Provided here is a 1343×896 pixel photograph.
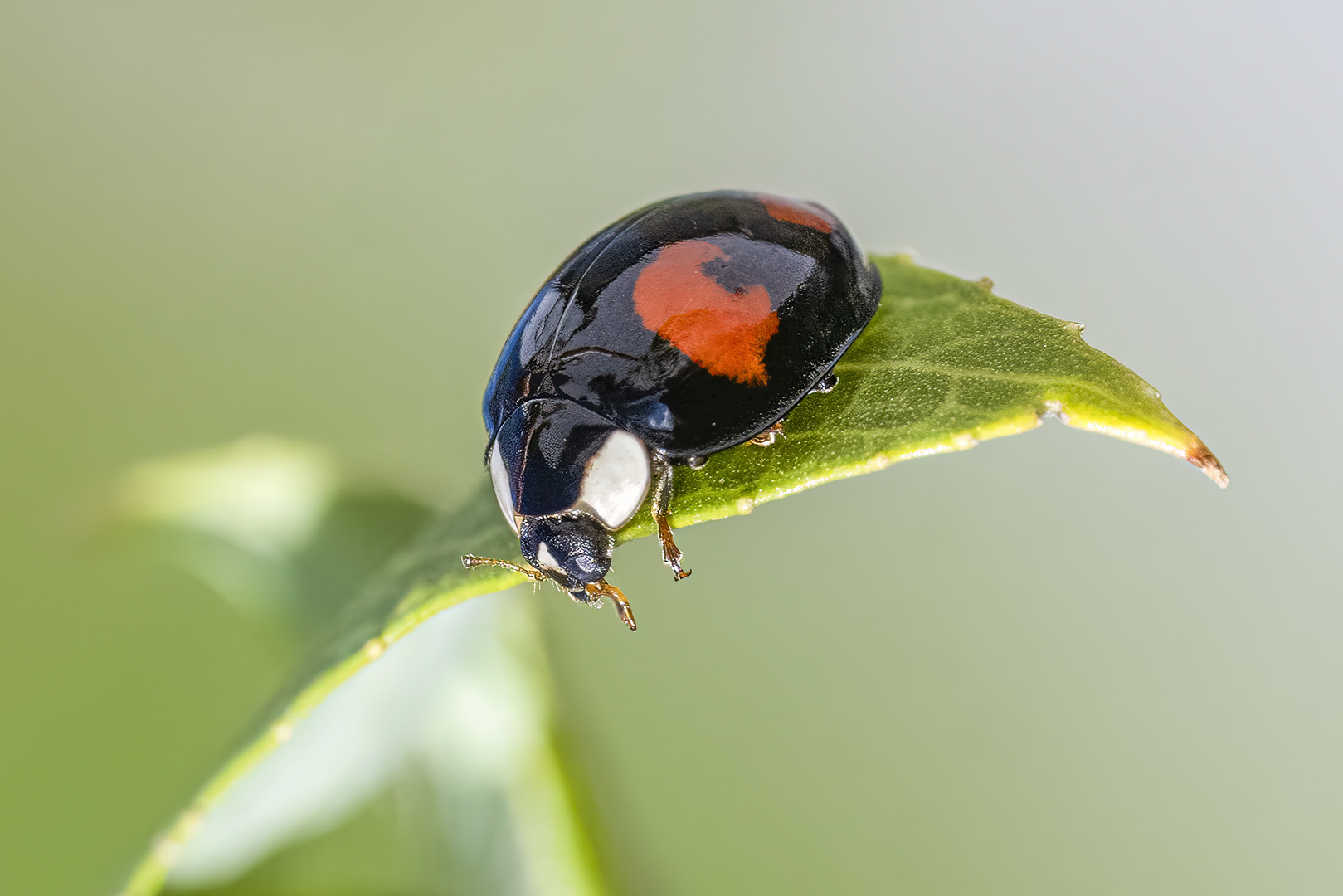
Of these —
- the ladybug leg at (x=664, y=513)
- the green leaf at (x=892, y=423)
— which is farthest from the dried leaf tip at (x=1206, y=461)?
the ladybug leg at (x=664, y=513)

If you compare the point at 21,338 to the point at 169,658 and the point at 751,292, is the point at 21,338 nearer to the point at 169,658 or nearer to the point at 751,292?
the point at 169,658

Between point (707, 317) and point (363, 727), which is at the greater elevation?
point (707, 317)

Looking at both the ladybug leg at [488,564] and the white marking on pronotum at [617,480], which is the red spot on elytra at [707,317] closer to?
the white marking on pronotum at [617,480]

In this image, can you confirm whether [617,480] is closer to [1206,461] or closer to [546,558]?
[546,558]

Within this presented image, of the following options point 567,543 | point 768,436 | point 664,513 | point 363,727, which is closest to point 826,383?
point 768,436

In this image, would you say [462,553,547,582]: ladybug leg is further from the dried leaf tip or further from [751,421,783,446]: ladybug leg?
the dried leaf tip

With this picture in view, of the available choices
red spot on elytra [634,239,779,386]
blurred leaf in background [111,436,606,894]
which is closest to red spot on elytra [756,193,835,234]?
red spot on elytra [634,239,779,386]

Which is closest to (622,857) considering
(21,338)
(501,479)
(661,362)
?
(501,479)
